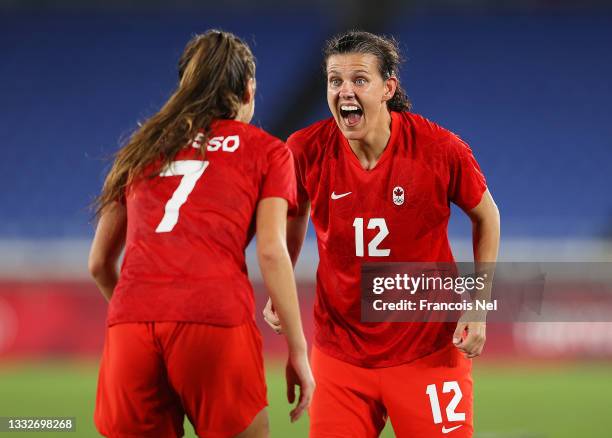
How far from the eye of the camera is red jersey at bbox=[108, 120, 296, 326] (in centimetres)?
298

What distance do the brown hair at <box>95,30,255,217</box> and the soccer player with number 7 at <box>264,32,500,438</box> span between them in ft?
2.92

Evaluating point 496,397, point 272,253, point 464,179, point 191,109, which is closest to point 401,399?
point 464,179

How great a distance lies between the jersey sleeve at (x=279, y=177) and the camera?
3.11 m

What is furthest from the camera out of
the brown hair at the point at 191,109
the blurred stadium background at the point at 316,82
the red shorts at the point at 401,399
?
the blurred stadium background at the point at 316,82

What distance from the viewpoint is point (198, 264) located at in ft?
9.83

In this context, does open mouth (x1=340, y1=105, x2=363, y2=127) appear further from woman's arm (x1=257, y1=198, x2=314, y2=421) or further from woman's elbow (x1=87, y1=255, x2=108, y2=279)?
woman's elbow (x1=87, y1=255, x2=108, y2=279)

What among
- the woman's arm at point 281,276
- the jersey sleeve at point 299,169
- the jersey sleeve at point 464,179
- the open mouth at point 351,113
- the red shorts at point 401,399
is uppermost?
the open mouth at point 351,113

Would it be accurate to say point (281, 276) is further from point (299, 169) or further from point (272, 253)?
point (299, 169)

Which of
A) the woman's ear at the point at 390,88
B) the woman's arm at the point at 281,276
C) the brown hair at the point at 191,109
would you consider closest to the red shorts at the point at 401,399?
the woman's arm at the point at 281,276

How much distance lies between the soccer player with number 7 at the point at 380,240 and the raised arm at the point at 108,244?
800 millimetres

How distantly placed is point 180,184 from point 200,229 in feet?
0.54

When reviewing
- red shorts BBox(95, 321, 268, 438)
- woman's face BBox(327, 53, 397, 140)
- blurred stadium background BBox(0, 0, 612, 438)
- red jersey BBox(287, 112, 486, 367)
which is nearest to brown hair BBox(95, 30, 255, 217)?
red shorts BBox(95, 321, 268, 438)

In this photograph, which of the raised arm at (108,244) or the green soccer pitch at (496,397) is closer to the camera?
the raised arm at (108,244)

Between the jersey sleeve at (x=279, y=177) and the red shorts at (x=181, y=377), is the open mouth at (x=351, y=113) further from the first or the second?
the red shorts at (x=181, y=377)
